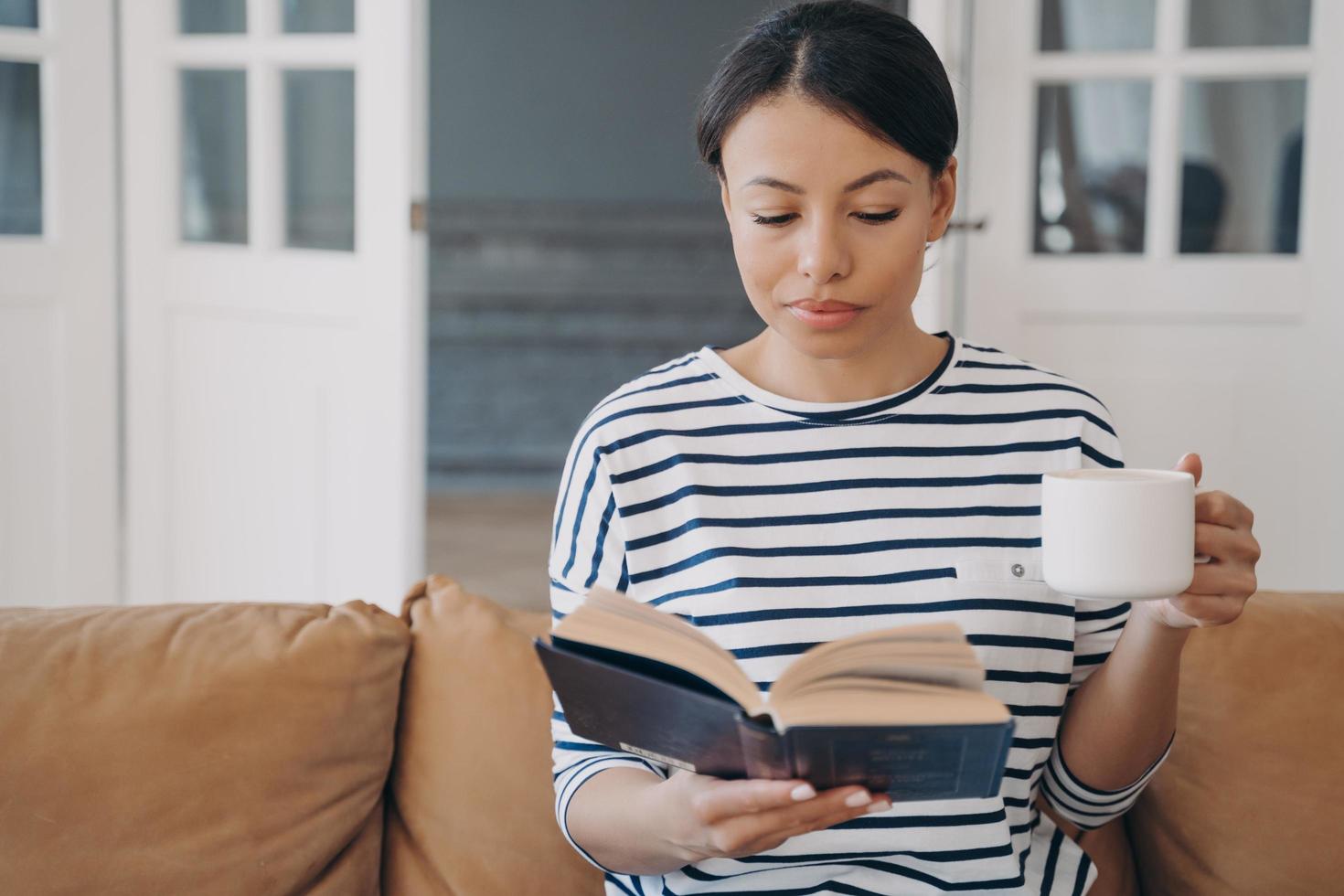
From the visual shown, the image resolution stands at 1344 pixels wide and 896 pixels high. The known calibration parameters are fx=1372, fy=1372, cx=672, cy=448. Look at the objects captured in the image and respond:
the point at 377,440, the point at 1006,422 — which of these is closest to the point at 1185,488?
the point at 1006,422

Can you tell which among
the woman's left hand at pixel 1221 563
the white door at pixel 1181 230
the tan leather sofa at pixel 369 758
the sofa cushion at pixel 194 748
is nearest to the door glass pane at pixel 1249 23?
the white door at pixel 1181 230

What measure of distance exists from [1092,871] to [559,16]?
575 cm

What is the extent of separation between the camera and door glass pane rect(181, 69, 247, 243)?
3.08 metres

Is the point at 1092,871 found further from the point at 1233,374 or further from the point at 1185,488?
the point at 1233,374

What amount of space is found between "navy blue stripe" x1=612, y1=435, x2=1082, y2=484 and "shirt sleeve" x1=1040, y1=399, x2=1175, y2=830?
Result: 31 millimetres

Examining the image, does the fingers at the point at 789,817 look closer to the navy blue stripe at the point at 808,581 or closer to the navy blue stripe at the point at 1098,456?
the navy blue stripe at the point at 808,581

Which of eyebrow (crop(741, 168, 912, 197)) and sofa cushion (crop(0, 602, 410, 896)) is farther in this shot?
sofa cushion (crop(0, 602, 410, 896))

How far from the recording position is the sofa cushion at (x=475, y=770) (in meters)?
1.29

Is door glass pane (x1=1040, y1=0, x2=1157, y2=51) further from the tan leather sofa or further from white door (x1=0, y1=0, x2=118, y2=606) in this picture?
white door (x1=0, y1=0, x2=118, y2=606)

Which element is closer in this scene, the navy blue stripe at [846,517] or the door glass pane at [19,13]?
the navy blue stripe at [846,517]

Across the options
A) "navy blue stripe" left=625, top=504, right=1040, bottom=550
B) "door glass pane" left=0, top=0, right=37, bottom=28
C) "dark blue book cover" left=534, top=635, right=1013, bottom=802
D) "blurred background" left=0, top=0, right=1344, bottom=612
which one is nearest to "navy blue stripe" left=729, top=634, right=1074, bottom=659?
"navy blue stripe" left=625, top=504, right=1040, bottom=550

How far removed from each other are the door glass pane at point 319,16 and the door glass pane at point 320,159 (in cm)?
9

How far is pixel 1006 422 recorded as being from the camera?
1184 mm

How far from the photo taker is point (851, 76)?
42.1 inches
